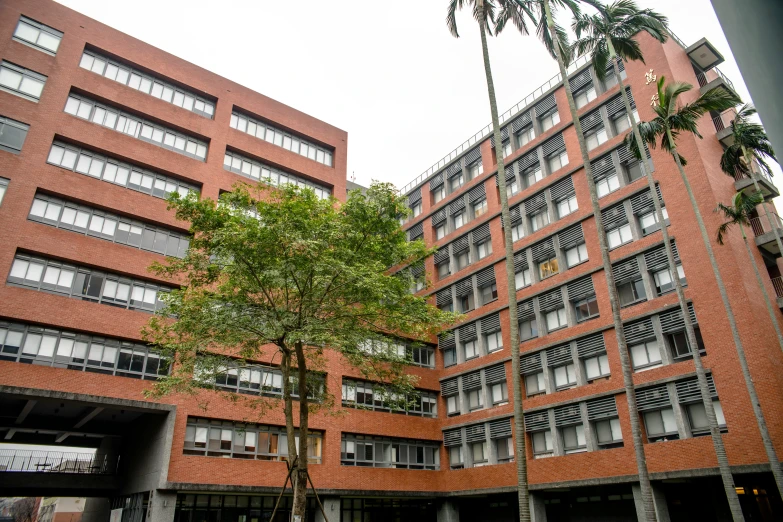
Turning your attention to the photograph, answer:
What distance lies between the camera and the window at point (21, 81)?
2992cm

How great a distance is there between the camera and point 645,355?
28.8 m

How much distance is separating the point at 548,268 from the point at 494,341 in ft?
21.1

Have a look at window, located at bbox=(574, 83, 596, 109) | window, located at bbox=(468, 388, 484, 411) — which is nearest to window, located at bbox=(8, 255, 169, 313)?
window, located at bbox=(468, 388, 484, 411)

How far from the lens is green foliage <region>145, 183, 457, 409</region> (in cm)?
1959

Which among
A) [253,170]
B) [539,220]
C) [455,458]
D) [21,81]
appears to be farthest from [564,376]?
[21,81]

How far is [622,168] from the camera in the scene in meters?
32.3

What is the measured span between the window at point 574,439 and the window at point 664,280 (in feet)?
28.8

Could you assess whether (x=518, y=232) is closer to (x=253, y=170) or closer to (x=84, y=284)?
(x=253, y=170)

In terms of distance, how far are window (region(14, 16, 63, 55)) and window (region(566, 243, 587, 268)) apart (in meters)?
33.1

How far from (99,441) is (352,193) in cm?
2697

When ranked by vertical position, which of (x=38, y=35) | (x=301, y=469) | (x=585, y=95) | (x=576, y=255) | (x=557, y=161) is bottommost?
(x=301, y=469)

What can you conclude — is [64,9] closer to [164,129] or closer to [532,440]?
[164,129]

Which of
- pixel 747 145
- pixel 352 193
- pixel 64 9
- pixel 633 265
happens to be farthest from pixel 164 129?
pixel 747 145

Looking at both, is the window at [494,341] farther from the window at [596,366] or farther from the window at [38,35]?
the window at [38,35]
